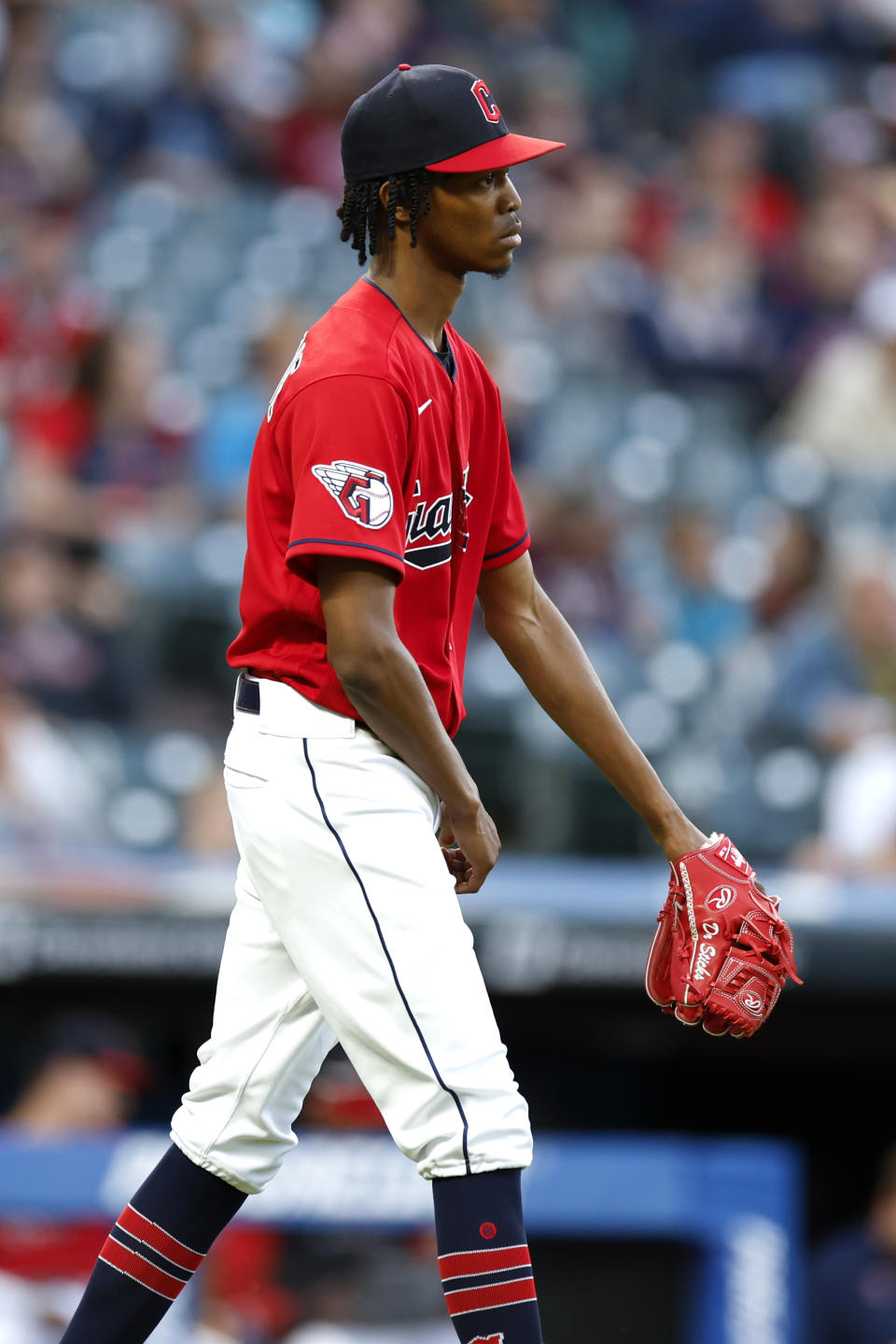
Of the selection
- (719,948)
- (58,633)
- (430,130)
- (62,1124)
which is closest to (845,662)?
(58,633)

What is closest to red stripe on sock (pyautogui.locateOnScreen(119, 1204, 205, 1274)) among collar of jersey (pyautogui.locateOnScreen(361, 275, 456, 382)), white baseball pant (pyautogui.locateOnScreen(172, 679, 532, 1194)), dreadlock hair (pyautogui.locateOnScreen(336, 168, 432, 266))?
white baseball pant (pyautogui.locateOnScreen(172, 679, 532, 1194))

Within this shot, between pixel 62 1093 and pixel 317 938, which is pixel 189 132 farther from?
pixel 317 938

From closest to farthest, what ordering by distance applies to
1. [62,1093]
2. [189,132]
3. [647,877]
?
[62,1093], [647,877], [189,132]

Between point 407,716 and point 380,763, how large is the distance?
101 millimetres

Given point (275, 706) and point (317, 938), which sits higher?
point (275, 706)

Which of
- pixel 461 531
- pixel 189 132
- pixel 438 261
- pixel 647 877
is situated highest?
pixel 189 132

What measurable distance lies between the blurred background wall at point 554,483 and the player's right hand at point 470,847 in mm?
1734

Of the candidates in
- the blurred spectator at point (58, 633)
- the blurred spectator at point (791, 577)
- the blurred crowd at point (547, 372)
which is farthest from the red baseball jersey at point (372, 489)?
the blurred spectator at point (791, 577)

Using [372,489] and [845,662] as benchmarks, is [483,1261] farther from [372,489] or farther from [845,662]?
[845,662]

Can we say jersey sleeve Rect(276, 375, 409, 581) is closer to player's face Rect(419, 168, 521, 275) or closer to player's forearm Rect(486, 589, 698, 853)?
player's face Rect(419, 168, 521, 275)

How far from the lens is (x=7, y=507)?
6.15 metres

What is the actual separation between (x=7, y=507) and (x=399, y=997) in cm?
426

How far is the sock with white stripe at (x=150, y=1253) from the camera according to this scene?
2.40 meters

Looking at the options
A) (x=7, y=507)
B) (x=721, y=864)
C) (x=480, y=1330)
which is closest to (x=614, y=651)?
(x=7, y=507)
